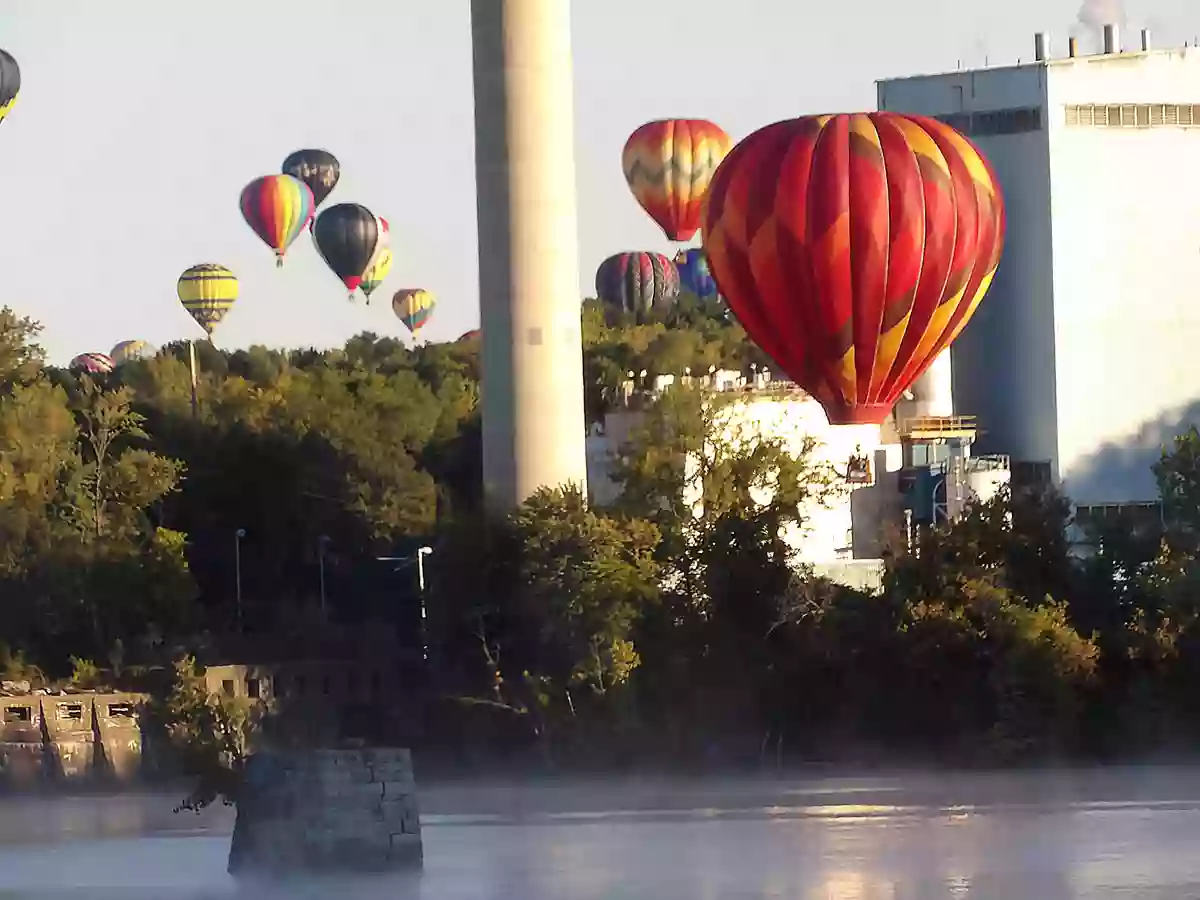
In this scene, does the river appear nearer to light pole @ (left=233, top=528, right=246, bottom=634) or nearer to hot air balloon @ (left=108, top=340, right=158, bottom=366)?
light pole @ (left=233, top=528, right=246, bottom=634)

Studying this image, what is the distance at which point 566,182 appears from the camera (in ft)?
151

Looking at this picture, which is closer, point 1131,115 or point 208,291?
point 1131,115

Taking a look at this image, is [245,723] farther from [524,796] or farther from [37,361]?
[37,361]

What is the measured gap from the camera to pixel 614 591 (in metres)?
39.7

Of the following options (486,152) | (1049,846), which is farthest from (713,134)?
(1049,846)

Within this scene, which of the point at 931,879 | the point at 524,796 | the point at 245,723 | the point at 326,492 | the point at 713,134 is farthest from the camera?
the point at 713,134

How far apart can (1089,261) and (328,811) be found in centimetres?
3909

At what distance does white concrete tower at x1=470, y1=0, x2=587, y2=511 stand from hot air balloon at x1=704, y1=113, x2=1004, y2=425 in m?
3.55

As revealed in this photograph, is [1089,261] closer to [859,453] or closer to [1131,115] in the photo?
[1131,115]

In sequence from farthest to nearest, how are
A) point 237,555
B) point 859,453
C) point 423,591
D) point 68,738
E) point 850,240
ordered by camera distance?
point 859,453
point 237,555
point 423,591
point 850,240
point 68,738

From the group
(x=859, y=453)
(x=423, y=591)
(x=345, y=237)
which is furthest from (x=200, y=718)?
(x=345, y=237)

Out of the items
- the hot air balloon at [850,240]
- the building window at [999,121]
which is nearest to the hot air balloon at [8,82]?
the building window at [999,121]

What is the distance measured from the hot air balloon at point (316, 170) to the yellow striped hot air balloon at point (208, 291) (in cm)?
554

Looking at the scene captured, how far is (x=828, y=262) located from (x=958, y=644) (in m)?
8.50
